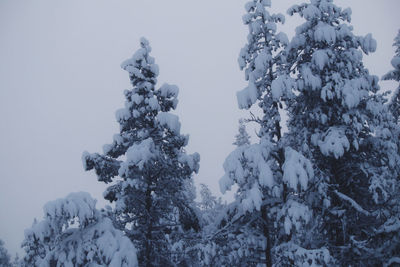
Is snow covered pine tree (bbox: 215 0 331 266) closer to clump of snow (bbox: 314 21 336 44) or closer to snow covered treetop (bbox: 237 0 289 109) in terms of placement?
snow covered treetop (bbox: 237 0 289 109)

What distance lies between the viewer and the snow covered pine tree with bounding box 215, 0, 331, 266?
9078 mm

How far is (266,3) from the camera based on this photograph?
38.0ft

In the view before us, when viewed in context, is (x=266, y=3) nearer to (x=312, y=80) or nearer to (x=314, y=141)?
(x=312, y=80)

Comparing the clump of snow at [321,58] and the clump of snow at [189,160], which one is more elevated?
the clump of snow at [321,58]

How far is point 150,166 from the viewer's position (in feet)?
39.2

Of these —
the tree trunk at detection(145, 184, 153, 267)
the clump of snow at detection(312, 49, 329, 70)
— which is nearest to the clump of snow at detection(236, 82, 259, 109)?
the clump of snow at detection(312, 49, 329, 70)

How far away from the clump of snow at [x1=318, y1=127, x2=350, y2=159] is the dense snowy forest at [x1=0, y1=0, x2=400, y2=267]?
0.10 feet

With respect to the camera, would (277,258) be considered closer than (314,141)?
Yes

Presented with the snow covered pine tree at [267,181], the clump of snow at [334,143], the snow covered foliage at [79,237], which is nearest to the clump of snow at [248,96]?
the snow covered pine tree at [267,181]

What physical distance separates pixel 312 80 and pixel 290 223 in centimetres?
460

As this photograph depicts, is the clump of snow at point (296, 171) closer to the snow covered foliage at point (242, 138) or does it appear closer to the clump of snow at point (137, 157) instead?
the clump of snow at point (137, 157)

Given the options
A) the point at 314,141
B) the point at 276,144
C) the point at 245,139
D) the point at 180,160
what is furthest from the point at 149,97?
the point at 245,139

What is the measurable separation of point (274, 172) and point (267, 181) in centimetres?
165

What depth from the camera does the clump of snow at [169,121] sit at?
1250cm
